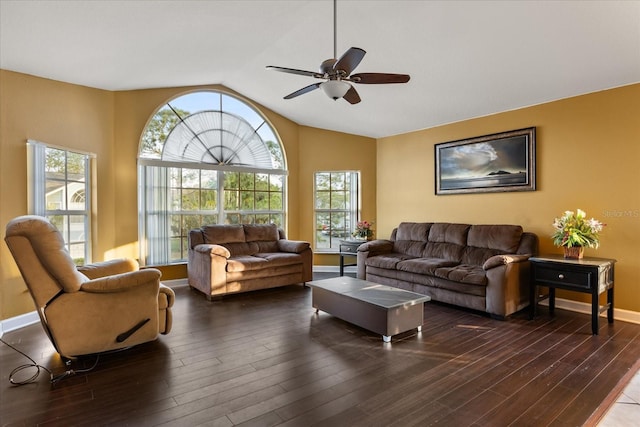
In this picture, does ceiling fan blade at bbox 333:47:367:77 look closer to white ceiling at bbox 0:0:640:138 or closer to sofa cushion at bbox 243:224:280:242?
white ceiling at bbox 0:0:640:138

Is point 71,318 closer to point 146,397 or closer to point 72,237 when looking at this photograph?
point 146,397

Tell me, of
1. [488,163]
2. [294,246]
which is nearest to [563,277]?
[488,163]

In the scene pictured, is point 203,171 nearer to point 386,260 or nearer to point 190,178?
point 190,178

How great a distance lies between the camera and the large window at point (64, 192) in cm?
368

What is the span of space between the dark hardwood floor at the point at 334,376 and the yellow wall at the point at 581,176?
2.94 ft

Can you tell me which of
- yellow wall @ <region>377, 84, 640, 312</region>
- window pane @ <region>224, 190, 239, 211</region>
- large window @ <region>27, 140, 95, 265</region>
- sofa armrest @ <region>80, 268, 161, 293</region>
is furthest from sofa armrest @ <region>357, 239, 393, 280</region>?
large window @ <region>27, 140, 95, 265</region>

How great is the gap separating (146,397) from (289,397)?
0.95m

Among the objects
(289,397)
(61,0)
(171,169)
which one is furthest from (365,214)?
(61,0)

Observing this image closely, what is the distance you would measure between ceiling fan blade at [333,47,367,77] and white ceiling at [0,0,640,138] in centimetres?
81

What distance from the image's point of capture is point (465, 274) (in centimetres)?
395

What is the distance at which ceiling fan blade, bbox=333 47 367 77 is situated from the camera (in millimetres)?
2493

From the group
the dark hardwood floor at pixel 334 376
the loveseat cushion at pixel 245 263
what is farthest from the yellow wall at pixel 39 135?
the loveseat cushion at pixel 245 263

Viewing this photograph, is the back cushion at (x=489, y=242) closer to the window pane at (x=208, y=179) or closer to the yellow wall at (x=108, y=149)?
the yellow wall at (x=108, y=149)

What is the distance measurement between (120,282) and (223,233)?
2510 mm
